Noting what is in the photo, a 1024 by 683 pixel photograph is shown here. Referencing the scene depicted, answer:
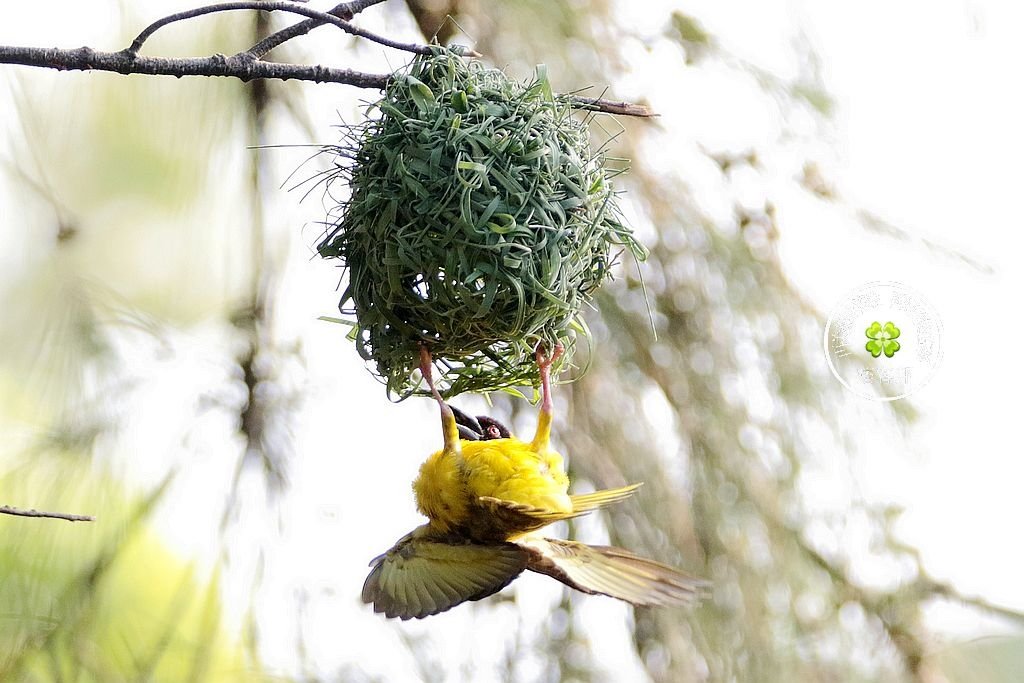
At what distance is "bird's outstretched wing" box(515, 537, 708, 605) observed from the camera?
124 centimetres

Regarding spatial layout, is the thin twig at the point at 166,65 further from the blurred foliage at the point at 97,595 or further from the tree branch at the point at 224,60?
the blurred foliage at the point at 97,595

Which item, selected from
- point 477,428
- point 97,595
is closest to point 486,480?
point 477,428

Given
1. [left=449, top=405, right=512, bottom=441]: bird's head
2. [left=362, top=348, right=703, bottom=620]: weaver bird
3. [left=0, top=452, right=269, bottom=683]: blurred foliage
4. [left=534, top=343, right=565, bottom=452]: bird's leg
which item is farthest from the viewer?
[left=0, top=452, right=269, bottom=683]: blurred foliage

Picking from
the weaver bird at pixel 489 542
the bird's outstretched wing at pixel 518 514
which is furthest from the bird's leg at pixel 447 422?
the bird's outstretched wing at pixel 518 514

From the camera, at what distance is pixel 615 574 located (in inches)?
50.9

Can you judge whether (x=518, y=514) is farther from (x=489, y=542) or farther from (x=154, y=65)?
(x=154, y=65)

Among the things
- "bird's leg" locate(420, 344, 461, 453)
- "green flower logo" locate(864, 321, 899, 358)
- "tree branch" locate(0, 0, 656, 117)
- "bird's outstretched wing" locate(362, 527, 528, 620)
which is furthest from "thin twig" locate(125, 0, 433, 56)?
"green flower logo" locate(864, 321, 899, 358)

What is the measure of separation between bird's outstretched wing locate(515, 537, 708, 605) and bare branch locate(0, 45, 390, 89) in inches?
25.4

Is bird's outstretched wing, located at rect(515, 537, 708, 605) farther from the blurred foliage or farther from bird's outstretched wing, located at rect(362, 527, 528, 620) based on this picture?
the blurred foliage

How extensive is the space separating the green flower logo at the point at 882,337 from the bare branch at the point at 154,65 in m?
1.24

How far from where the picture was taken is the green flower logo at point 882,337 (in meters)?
2.06

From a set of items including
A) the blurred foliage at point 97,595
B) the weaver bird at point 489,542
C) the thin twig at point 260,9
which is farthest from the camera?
the blurred foliage at point 97,595

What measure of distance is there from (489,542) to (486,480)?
0.09 meters

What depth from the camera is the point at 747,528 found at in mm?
2090
